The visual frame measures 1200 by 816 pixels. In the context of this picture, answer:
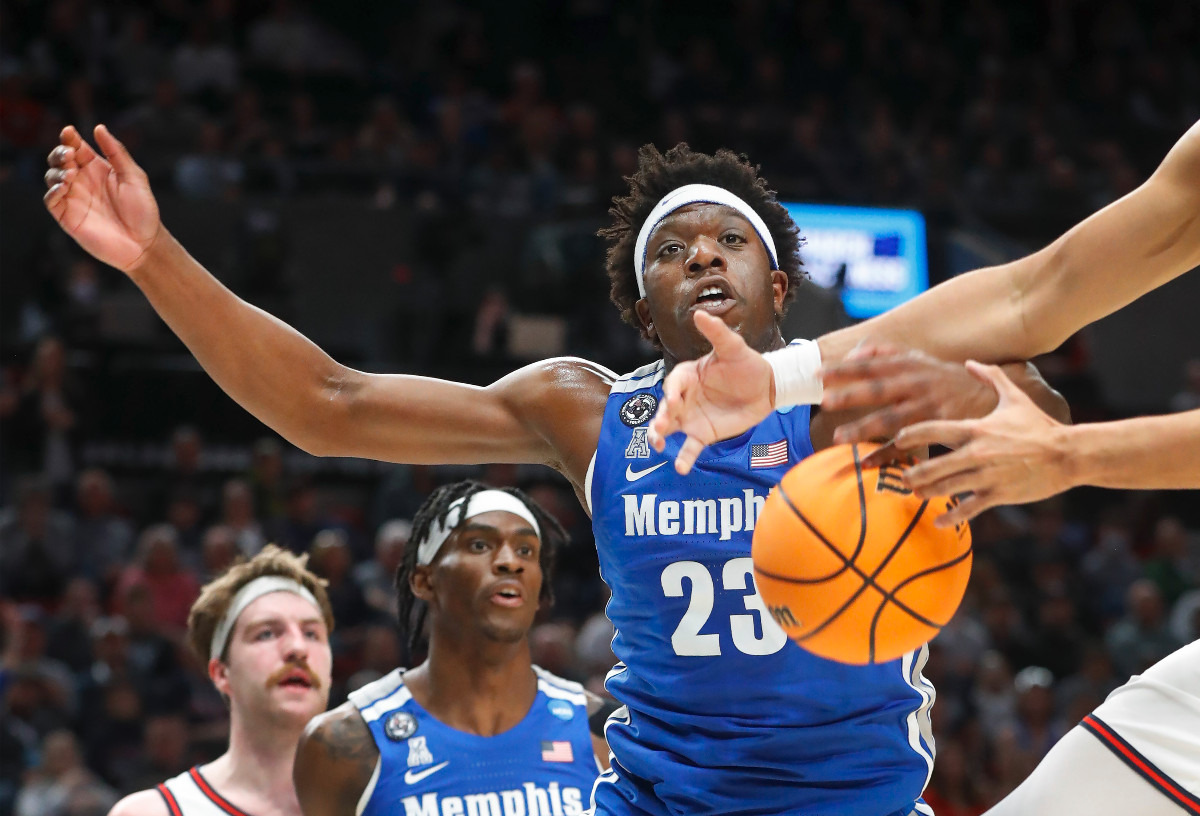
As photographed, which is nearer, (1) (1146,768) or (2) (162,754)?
(1) (1146,768)

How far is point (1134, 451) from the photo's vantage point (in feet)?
8.75

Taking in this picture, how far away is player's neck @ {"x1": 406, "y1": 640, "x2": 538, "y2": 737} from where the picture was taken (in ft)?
15.6

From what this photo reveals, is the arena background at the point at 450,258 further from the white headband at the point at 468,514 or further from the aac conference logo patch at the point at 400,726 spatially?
the aac conference logo patch at the point at 400,726

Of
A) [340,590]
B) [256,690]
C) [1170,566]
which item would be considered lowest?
[256,690]

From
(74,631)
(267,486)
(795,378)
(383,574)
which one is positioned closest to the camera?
(795,378)

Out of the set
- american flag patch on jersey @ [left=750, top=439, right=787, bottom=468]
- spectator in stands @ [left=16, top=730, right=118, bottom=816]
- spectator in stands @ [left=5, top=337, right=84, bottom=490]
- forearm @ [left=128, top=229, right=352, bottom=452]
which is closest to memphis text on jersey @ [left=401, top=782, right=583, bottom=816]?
forearm @ [left=128, top=229, right=352, bottom=452]

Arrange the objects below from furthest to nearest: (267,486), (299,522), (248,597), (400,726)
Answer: (267,486)
(299,522)
(248,597)
(400,726)

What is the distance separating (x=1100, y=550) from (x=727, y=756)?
9313mm

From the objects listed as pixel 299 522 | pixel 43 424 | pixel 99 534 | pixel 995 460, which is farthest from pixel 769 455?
pixel 43 424

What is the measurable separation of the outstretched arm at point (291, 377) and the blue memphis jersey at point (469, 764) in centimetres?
126

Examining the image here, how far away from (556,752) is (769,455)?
5.81 feet

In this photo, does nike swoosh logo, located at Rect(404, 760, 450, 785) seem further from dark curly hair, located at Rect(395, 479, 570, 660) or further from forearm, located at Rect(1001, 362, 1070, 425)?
forearm, located at Rect(1001, 362, 1070, 425)

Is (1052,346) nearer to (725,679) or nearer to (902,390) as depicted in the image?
(902,390)

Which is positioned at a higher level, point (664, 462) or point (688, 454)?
point (664, 462)
